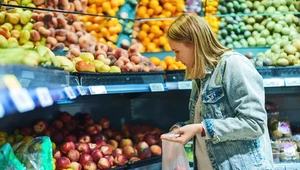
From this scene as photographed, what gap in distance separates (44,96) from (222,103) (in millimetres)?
939

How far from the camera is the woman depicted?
→ 2.04m

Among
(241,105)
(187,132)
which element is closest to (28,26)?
(187,132)

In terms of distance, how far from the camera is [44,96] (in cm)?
144

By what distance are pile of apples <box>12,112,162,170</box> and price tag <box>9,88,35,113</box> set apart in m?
1.52

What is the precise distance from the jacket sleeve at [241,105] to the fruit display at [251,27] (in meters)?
2.12

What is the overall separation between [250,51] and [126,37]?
104 centimetres

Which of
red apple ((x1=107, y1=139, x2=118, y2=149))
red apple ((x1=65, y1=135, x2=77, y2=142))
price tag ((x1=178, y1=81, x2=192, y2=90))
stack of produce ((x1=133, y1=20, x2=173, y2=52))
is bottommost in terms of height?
red apple ((x1=107, y1=139, x2=118, y2=149))

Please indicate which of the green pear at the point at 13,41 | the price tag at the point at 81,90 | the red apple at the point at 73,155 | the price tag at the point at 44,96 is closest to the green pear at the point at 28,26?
the green pear at the point at 13,41

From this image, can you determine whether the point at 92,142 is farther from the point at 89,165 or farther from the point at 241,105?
the point at 241,105

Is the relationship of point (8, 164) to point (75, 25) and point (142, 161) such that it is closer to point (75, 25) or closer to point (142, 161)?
point (142, 161)

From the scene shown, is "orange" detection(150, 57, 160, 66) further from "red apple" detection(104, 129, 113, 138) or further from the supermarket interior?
"red apple" detection(104, 129, 113, 138)

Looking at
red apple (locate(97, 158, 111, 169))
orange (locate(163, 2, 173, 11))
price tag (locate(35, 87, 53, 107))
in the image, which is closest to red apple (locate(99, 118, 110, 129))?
red apple (locate(97, 158, 111, 169))

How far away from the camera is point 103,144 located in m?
3.10

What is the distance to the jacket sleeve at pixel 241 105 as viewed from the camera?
Result: 202 cm
